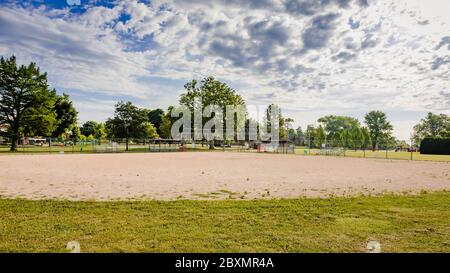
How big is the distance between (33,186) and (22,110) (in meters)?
36.3

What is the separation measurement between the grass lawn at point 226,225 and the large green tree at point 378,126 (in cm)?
11083

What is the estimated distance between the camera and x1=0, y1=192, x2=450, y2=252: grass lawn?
4320mm

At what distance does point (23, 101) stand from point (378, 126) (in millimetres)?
106902

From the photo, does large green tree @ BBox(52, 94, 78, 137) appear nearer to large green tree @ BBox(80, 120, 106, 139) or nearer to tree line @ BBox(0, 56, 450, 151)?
tree line @ BBox(0, 56, 450, 151)

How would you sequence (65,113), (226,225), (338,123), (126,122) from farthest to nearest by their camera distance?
(338,123) → (65,113) → (126,122) → (226,225)

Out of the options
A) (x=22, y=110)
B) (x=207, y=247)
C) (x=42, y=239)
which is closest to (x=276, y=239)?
(x=207, y=247)

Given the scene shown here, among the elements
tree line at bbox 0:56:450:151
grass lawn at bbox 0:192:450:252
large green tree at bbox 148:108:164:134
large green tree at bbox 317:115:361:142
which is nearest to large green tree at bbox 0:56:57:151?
tree line at bbox 0:56:450:151

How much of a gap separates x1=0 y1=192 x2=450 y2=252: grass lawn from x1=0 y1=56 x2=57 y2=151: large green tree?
38.0 meters

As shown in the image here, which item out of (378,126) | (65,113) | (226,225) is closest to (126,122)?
(65,113)

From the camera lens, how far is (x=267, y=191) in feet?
31.0

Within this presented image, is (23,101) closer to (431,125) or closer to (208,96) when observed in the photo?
(208,96)

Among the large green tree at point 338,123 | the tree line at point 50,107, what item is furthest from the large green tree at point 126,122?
the large green tree at point 338,123

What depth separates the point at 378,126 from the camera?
358 feet
